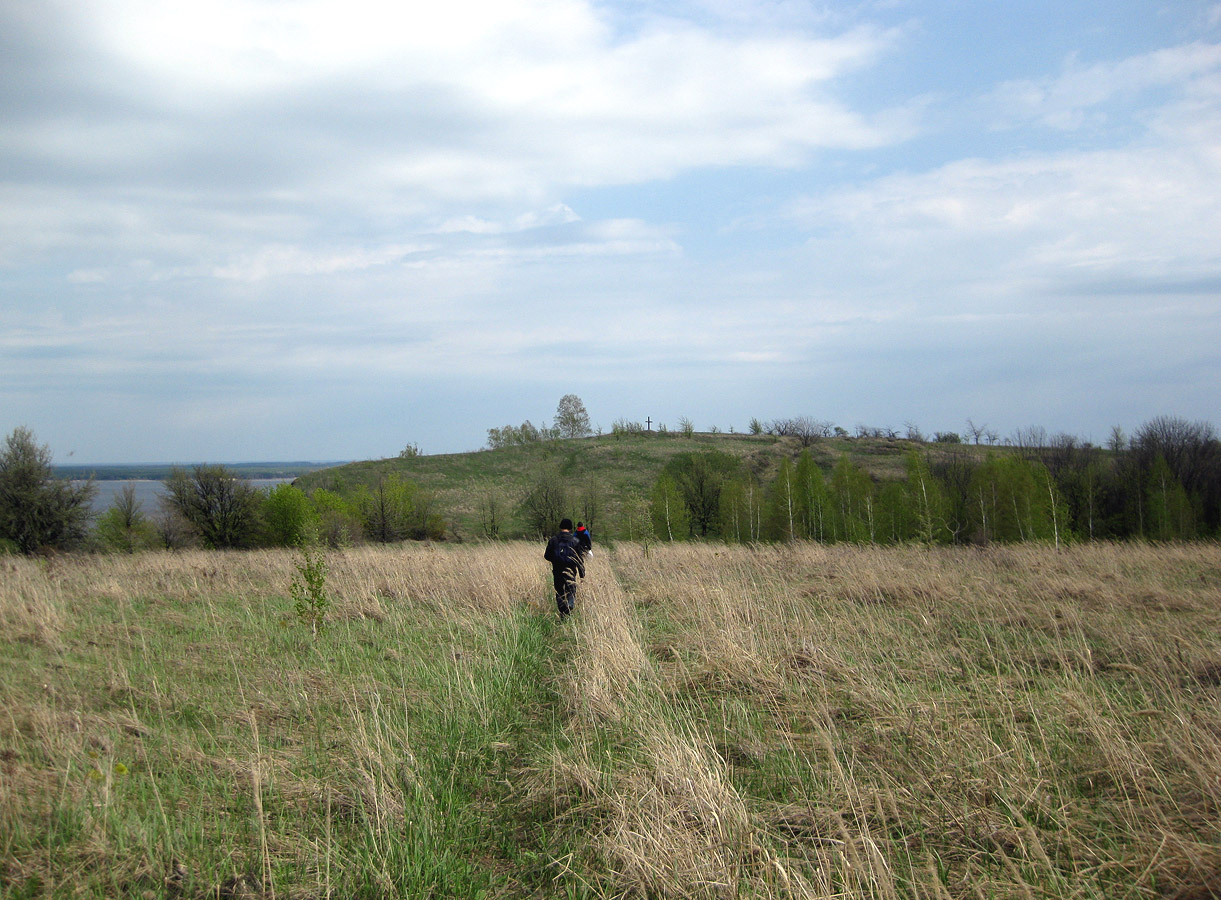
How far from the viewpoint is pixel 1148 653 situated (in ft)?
21.8

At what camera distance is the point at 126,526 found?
3488 cm

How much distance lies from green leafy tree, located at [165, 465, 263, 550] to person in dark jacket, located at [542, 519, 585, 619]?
31047mm

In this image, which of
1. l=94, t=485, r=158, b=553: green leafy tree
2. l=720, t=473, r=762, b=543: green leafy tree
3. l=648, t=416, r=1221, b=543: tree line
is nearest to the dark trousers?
l=648, t=416, r=1221, b=543: tree line

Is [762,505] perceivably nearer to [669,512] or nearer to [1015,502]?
[669,512]

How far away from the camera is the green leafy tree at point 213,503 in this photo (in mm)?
34625

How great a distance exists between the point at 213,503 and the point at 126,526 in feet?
14.9

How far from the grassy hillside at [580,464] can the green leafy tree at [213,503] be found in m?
17.0

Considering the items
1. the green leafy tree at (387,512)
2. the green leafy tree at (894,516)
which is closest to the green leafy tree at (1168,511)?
the green leafy tree at (894,516)

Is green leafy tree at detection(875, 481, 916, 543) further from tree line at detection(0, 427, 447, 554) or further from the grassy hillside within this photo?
tree line at detection(0, 427, 447, 554)

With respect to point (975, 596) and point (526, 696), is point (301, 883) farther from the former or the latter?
point (975, 596)

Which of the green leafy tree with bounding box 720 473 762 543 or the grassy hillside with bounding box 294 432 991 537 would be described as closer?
the green leafy tree with bounding box 720 473 762 543

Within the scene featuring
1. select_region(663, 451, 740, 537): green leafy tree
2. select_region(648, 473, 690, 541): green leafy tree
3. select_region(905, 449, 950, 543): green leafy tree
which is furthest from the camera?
select_region(663, 451, 740, 537): green leafy tree

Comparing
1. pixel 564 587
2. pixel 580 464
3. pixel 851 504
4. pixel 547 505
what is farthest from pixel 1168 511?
pixel 580 464

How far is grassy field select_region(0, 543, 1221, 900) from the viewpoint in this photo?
3365 mm
